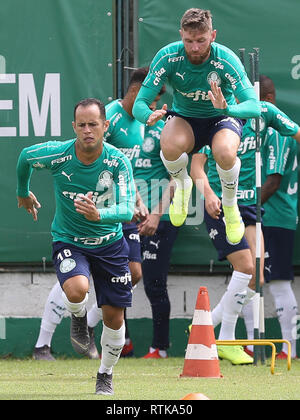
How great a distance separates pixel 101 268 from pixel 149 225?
2846mm

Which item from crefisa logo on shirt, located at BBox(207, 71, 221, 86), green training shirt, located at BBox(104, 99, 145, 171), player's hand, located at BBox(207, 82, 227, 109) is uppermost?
crefisa logo on shirt, located at BBox(207, 71, 221, 86)

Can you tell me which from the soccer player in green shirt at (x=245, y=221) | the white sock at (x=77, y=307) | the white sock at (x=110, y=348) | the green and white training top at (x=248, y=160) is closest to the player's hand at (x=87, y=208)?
Result: the white sock at (x=77, y=307)

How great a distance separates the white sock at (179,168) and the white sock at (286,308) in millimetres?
2246

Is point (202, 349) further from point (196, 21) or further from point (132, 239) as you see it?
point (196, 21)

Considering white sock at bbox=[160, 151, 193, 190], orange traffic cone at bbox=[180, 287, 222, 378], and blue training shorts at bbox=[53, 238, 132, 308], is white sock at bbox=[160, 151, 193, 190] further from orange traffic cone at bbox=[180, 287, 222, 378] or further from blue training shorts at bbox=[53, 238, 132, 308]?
blue training shorts at bbox=[53, 238, 132, 308]

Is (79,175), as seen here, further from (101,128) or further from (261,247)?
(261,247)

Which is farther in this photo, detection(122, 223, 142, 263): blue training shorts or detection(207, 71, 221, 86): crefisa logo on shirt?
detection(122, 223, 142, 263): blue training shorts

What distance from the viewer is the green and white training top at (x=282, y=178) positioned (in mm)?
10805

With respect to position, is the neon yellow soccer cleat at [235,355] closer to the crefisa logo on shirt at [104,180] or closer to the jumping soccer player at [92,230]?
the jumping soccer player at [92,230]

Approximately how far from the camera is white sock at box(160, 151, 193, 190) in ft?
28.7

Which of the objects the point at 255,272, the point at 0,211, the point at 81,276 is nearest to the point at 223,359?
the point at 255,272

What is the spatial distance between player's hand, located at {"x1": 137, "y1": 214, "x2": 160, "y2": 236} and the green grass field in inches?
49.7

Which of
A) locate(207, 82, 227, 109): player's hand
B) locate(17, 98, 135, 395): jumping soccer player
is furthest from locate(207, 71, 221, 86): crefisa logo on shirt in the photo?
locate(17, 98, 135, 395): jumping soccer player

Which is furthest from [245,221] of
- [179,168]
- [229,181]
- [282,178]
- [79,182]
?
[79,182]
